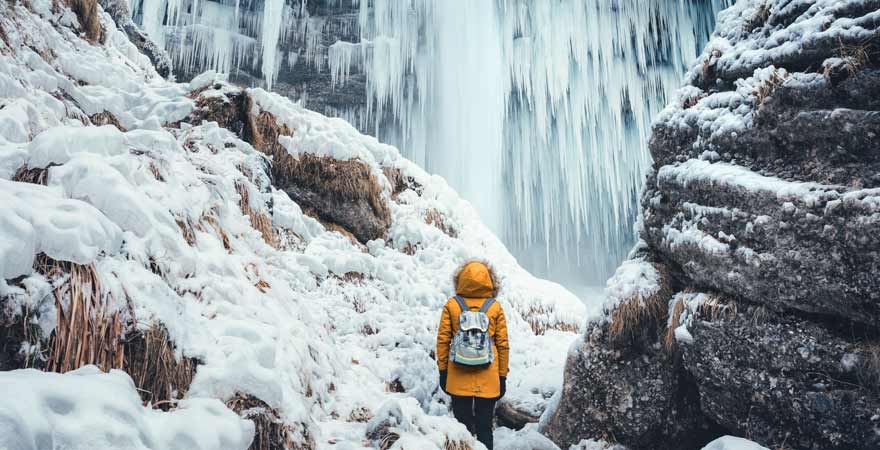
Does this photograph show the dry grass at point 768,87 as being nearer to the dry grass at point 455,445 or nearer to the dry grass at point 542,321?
the dry grass at point 455,445

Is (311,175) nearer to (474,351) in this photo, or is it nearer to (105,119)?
(105,119)

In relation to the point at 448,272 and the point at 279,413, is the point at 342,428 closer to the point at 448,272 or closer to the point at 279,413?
the point at 279,413

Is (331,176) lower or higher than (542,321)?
higher

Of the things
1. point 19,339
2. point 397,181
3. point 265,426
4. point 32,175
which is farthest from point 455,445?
point 397,181

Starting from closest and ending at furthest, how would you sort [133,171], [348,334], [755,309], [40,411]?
1. [40,411]
2. [133,171]
3. [755,309]
4. [348,334]

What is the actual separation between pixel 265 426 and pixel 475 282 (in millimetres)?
1872

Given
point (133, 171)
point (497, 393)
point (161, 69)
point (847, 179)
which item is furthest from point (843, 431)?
point (161, 69)

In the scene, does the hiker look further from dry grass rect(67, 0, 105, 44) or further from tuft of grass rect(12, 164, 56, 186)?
dry grass rect(67, 0, 105, 44)

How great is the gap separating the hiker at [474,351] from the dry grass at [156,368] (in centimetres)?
184

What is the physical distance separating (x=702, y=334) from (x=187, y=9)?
19.2 meters

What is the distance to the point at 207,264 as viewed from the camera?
7.57 feet

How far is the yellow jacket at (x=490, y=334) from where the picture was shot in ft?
9.76

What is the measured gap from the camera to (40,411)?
1.01m

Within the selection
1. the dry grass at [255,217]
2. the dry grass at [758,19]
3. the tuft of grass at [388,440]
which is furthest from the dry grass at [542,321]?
the tuft of grass at [388,440]
